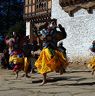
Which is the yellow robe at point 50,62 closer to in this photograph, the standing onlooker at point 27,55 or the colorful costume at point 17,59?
the colorful costume at point 17,59

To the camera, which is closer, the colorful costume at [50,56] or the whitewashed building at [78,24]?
the colorful costume at [50,56]

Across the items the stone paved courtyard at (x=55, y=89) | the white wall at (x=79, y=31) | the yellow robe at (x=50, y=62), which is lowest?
the stone paved courtyard at (x=55, y=89)

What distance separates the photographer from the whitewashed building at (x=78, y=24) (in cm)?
2288

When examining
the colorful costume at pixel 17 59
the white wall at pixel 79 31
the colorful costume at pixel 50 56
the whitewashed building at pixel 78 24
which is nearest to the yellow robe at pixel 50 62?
the colorful costume at pixel 50 56

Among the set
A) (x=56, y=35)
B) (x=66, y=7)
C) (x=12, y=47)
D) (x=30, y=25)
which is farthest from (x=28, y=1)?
(x=56, y=35)

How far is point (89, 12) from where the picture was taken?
22.9 meters

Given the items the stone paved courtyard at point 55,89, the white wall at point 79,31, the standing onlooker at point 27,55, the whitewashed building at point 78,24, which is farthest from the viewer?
the white wall at point 79,31

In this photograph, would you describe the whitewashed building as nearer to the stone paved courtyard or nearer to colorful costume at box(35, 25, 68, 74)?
the stone paved courtyard

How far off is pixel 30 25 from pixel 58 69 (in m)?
22.1

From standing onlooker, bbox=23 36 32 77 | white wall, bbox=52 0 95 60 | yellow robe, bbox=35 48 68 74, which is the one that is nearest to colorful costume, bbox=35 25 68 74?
yellow robe, bbox=35 48 68 74

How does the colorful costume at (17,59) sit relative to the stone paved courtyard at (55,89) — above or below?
above

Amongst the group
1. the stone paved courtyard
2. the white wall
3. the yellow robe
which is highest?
the white wall

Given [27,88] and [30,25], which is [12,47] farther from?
[30,25]

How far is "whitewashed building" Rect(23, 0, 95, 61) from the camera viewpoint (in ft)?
75.0
